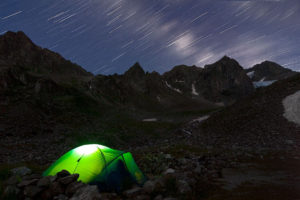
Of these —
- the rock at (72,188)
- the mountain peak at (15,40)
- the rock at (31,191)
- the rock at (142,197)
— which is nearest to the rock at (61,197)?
the rock at (72,188)

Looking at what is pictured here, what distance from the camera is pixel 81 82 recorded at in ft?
403

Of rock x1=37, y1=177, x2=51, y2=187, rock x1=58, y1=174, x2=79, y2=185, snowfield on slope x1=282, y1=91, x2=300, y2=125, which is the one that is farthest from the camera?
snowfield on slope x1=282, y1=91, x2=300, y2=125

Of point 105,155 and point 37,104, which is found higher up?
point 37,104

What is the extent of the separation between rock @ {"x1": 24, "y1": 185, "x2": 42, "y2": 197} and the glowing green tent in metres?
1.79

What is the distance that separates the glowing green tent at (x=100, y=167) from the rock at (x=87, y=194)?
1646 millimetres

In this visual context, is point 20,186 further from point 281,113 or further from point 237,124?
point 281,113

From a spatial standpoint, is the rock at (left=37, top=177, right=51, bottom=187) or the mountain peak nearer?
the rock at (left=37, top=177, right=51, bottom=187)

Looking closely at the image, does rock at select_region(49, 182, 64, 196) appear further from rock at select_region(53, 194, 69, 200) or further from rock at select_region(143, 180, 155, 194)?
rock at select_region(143, 180, 155, 194)

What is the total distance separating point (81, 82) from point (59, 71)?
37375 millimetres

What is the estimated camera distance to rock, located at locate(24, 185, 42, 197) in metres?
5.81

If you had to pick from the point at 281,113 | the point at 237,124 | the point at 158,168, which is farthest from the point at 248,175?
the point at 281,113

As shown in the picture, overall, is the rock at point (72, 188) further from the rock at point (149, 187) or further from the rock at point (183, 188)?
the rock at point (183, 188)

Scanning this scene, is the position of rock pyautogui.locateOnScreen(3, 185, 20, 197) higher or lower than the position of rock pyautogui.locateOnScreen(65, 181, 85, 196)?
higher

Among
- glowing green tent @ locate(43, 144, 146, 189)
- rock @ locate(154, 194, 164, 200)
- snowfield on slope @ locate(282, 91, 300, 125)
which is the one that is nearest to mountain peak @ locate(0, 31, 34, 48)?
glowing green tent @ locate(43, 144, 146, 189)
